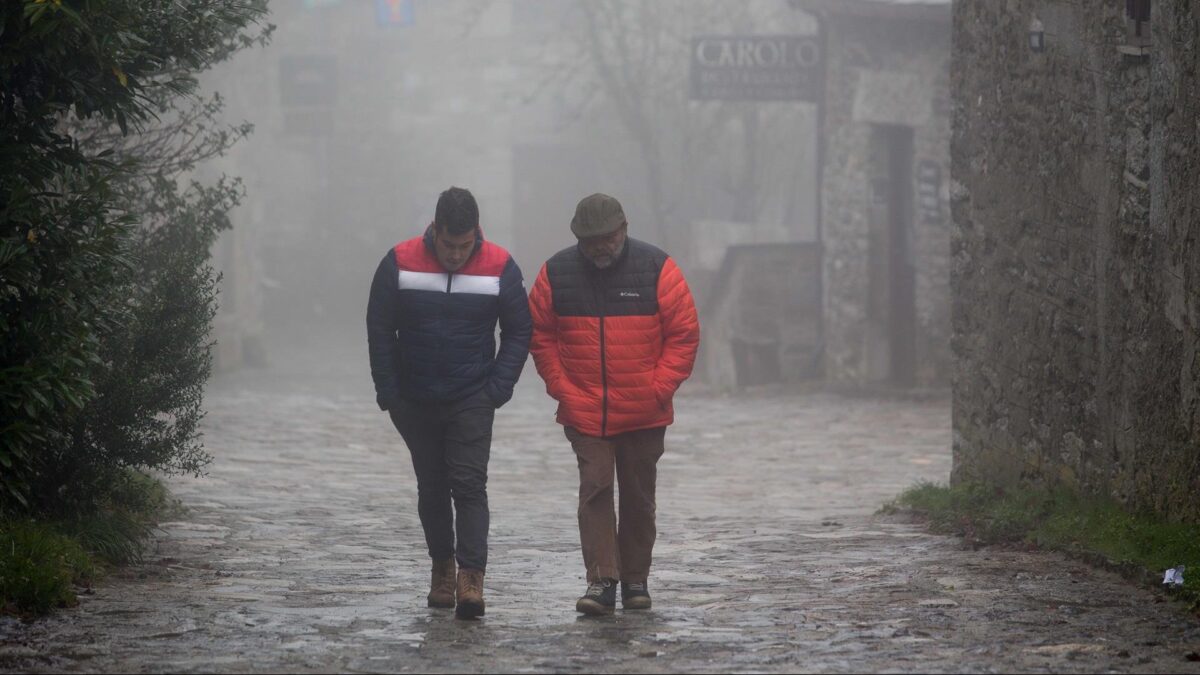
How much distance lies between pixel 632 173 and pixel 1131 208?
23.0 metres

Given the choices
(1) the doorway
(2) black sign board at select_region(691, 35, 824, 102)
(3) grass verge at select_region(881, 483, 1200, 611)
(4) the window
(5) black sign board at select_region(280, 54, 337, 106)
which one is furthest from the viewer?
(5) black sign board at select_region(280, 54, 337, 106)

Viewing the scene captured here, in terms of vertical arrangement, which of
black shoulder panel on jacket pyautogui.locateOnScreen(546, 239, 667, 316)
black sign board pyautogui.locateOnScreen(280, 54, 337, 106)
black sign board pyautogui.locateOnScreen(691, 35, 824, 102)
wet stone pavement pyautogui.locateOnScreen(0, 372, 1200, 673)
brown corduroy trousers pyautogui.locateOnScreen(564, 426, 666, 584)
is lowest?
wet stone pavement pyautogui.locateOnScreen(0, 372, 1200, 673)

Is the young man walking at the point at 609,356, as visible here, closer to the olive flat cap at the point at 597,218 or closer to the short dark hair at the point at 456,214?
the olive flat cap at the point at 597,218

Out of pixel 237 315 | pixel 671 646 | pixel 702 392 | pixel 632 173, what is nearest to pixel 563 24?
pixel 632 173

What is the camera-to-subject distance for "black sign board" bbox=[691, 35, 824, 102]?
19.0 metres

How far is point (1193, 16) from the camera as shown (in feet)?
21.4

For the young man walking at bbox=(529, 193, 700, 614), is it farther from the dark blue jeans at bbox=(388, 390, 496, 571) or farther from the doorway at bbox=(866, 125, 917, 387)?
the doorway at bbox=(866, 125, 917, 387)

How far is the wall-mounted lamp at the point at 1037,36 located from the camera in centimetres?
823

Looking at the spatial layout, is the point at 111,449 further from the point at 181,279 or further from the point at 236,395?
the point at 236,395

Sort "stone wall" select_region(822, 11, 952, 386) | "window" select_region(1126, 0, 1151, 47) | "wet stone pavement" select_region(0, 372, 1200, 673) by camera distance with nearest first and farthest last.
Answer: "wet stone pavement" select_region(0, 372, 1200, 673) < "window" select_region(1126, 0, 1151, 47) < "stone wall" select_region(822, 11, 952, 386)

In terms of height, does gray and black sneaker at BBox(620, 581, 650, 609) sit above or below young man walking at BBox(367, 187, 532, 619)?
below

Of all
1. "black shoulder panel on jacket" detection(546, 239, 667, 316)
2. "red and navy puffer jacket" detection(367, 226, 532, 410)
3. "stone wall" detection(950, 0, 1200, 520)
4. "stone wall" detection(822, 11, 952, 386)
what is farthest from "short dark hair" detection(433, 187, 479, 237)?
"stone wall" detection(822, 11, 952, 386)

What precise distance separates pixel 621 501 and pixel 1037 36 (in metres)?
3.49

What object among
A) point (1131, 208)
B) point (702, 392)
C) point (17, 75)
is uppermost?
point (17, 75)
